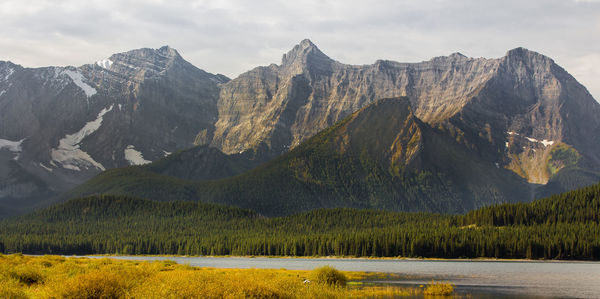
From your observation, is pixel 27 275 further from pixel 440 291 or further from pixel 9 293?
pixel 440 291

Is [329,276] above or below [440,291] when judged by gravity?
above

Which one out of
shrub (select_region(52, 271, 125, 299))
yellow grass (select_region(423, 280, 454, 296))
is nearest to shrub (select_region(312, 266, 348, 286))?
yellow grass (select_region(423, 280, 454, 296))

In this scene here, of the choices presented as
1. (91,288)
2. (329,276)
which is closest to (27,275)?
(91,288)

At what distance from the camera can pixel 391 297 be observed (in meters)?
79.2

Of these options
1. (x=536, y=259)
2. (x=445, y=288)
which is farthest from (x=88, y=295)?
(x=536, y=259)

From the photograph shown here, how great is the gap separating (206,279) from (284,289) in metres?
6.49

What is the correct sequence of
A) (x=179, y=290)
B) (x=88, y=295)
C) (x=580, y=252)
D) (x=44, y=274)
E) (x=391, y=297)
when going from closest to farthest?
(x=179, y=290) < (x=88, y=295) < (x=44, y=274) < (x=391, y=297) < (x=580, y=252)

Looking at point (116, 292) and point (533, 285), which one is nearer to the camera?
point (116, 292)

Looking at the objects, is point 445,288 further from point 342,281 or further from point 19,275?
point 19,275

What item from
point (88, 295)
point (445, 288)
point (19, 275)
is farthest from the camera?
point (445, 288)

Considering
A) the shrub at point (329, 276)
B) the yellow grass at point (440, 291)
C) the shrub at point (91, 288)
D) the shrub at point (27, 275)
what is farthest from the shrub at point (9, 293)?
the yellow grass at point (440, 291)

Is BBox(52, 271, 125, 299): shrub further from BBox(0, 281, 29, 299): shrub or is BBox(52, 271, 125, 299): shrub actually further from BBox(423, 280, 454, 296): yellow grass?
BBox(423, 280, 454, 296): yellow grass

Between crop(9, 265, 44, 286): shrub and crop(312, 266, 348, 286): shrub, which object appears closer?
crop(9, 265, 44, 286): shrub

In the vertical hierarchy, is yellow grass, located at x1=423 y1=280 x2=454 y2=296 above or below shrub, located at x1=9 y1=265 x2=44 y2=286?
below
